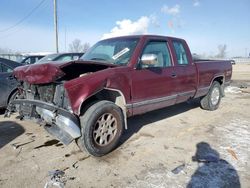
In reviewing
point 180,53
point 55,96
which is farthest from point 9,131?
point 180,53

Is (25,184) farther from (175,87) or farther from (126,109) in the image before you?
(175,87)

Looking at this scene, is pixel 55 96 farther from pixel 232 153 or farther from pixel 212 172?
pixel 232 153

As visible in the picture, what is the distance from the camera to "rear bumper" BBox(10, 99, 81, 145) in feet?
11.3

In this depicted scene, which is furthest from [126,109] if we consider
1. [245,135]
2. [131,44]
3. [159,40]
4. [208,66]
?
[208,66]

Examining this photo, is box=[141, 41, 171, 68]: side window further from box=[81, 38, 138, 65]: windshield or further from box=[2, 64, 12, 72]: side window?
box=[2, 64, 12, 72]: side window

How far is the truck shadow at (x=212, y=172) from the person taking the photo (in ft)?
10.1

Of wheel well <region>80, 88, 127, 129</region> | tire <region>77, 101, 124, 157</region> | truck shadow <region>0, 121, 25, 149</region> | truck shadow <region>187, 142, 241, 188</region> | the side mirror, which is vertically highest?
the side mirror

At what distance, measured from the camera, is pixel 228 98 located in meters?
9.24

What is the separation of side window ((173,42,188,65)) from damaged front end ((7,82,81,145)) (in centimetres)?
292

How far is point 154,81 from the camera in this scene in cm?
460

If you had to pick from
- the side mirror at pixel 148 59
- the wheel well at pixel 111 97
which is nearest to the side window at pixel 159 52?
the side mirror at pixel 148 59

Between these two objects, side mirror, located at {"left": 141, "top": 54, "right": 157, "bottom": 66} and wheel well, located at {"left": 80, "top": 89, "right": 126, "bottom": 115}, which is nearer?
wheel well, located at {"left": 80, "top": 89, "right": 126, "bottom": 115}

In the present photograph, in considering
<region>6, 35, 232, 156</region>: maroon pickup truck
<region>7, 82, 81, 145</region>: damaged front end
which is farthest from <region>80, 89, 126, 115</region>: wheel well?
<region>7, 82, 81, 145</region>: damaged front end

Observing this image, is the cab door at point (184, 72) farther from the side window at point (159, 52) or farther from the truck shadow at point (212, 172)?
the truck shadow at point (212, 172)
